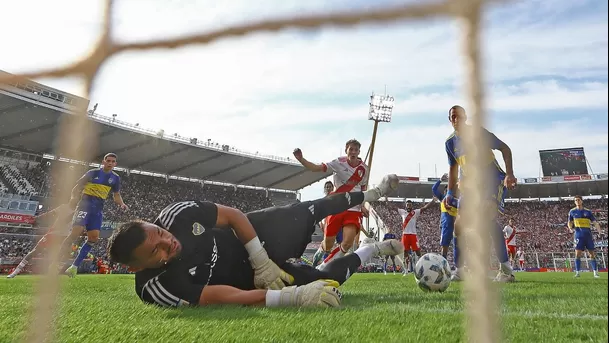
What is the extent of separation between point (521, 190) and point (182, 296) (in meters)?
34.4

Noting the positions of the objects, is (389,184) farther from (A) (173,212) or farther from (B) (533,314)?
(A) (173,212)

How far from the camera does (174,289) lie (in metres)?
2.47

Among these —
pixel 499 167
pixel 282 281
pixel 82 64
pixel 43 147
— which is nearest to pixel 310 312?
pixel 282 281

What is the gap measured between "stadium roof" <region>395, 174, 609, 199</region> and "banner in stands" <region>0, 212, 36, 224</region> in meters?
24.8

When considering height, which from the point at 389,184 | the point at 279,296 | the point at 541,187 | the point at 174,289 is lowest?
→ the point at 174,289

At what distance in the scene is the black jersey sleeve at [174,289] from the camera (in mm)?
2480

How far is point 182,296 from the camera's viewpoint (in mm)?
2500

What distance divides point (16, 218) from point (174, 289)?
2233 centimetres

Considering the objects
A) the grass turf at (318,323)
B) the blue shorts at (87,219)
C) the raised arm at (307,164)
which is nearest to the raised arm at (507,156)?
the grass turf at (318,323)

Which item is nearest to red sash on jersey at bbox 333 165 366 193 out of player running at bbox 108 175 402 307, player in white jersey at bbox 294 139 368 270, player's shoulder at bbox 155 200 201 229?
player in white jersey at bbox 294 139 368 270

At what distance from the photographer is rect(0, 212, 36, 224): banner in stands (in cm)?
1984

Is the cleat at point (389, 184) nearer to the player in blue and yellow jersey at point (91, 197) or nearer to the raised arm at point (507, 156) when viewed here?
the raised arm at point (507, 156)

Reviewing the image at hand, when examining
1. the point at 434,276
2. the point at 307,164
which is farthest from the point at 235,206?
the point at 434,276

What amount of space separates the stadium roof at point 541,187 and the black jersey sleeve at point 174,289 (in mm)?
31037
